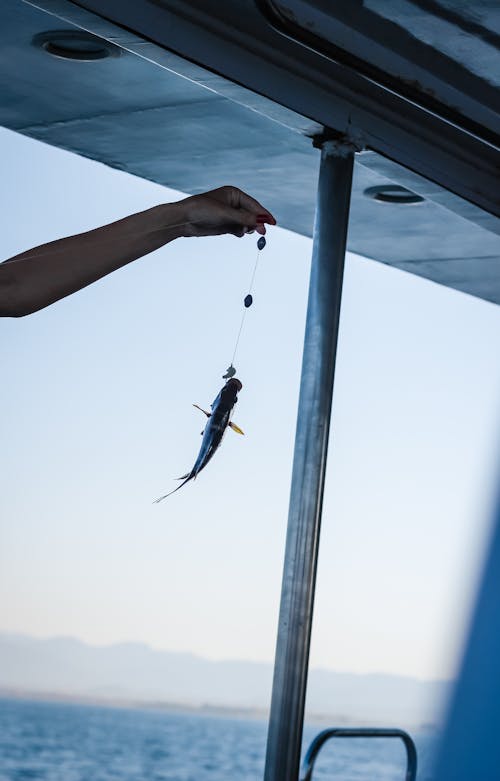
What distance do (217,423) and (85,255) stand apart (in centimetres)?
99

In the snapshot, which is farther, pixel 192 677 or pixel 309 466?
pixel 192 677

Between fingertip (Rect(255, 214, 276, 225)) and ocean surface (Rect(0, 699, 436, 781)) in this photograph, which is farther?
ocean surface (Rect(0, 699, 436, 781))

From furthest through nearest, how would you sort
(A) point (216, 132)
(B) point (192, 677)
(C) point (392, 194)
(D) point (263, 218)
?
(B) point (192, 677) → (C) point (392, 194) → (A) point (216, 132) → (D) point (263, 218)

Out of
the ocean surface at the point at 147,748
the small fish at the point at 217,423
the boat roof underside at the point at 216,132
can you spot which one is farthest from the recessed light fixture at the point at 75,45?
the ocean surface at the point at 147,748

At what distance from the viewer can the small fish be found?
247 cm

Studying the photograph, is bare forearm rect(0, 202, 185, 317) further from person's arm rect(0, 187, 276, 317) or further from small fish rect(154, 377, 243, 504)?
small fish rect(154, 377, 243, 504)

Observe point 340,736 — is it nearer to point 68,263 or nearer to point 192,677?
point 68,263

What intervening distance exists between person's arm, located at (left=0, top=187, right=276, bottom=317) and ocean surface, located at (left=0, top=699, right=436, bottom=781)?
3421cm

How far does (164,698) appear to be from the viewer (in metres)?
43.9

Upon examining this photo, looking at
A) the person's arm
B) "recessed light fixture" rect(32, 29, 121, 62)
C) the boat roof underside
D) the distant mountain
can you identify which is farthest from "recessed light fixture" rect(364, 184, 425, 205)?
the distant mountain

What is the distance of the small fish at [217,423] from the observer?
2469 mm

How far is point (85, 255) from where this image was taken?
1.52 metres

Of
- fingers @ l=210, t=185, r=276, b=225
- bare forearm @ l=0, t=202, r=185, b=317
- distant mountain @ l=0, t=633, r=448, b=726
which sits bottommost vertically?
bare forearm @ l=0, t=202, r=185, b=317

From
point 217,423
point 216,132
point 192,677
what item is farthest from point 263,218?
point 192,677
